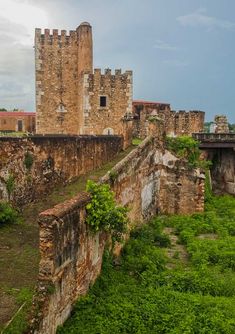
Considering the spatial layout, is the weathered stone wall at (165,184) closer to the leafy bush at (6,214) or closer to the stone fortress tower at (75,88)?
the leafy bush at (6,214)

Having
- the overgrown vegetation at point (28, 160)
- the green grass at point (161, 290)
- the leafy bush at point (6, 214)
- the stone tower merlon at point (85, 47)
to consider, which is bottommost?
the green grass at point (161, 290)

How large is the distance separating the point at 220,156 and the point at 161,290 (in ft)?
45.5

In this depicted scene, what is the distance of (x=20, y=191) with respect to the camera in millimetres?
12617

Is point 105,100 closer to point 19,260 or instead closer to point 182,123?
point 182,123

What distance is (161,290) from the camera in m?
9.15

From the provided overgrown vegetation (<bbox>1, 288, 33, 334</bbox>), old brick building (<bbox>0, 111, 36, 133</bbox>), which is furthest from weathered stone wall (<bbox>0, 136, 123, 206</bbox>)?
old brick building (<bbox>0, 111, 36, 133</bbox>)

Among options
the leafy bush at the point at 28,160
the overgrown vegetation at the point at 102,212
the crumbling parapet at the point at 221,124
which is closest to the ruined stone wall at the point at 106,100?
the crumbling parapet at the point at 221,124

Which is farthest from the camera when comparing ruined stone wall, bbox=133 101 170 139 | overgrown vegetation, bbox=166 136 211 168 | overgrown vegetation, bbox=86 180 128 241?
ruined stone wall, bbox=133 101 170 139

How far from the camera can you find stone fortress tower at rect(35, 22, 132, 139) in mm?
28656

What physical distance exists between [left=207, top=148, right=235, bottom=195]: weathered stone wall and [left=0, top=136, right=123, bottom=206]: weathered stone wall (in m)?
7.23

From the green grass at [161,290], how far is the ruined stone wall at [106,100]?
52.7 feet

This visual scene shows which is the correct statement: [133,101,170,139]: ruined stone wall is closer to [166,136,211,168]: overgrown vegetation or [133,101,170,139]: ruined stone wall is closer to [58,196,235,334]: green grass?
[166,136,211,168]: overgrown vegetation

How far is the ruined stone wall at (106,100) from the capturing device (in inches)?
1118

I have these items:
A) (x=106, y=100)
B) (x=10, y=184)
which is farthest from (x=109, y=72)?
(x=10, y=184)
